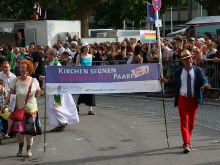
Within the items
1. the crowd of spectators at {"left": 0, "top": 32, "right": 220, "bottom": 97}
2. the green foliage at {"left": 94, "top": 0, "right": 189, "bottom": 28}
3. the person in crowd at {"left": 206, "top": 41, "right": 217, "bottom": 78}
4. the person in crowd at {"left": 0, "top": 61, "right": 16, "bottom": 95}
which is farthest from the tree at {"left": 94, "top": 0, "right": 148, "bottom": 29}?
the person in crowd at {"left": 0, "top": 61, "right": 16, "bottom": 95}

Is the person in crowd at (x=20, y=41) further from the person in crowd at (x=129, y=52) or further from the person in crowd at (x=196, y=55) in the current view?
the person in crowd at (x=196, y=55)

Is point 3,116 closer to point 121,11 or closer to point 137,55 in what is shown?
point 137,55

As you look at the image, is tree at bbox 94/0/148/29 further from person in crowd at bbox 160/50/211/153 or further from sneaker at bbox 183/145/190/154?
sneaker at bbox 183/145/190/154

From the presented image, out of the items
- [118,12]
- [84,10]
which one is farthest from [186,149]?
[118,12]

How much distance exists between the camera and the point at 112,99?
709 inches

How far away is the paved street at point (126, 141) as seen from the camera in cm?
914

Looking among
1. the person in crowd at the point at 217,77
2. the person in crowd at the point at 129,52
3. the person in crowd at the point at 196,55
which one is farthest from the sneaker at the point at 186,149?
the person in crowd at the point at 129,52

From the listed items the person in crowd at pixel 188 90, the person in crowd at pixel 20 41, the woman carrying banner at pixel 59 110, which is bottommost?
the woman carrying banner at pixel 59 110

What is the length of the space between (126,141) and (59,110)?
2081 mm

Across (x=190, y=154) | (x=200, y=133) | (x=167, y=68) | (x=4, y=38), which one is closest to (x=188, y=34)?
(x=4, y=38)

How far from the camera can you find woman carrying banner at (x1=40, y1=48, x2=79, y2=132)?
477 inches

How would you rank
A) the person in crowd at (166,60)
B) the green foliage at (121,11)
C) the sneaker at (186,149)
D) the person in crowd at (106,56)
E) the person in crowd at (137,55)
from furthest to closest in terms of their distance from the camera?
1. the green foliage at (121,11)
2. the person in crowd at (106,56)
3. the person in crowd at (166,60)
4. the person in crowd at (137,55)
5. the sneaker at (186,149)

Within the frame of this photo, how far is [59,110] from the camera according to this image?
39.8ft

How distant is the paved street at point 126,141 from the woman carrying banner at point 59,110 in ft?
0.75
